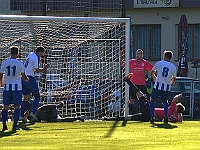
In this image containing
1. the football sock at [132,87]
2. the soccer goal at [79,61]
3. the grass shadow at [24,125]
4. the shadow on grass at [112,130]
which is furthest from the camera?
the soccer goal at [79,61]

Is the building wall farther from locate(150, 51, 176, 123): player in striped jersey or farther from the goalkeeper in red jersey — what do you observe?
locate(150, 51, 176, 123): player in striped jersey

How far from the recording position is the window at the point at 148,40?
32.7m

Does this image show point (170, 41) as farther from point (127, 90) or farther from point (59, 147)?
point (59, 147)

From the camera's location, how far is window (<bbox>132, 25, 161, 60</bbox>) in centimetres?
3266

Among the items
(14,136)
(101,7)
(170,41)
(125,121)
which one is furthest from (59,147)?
(170,41)

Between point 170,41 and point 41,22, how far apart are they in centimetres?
1639

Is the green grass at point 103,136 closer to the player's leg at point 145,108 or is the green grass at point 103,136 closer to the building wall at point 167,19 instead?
the player's leg at point 145,108

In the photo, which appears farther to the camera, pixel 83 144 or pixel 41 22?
pixel 41 22

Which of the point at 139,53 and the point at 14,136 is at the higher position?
the point at 139,53

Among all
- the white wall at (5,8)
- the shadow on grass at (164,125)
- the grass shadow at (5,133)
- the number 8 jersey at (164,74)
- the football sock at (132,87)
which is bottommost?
the shadow on grass at (164,125)

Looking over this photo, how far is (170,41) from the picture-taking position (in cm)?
3212

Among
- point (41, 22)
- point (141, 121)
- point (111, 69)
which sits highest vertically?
point (41, 22)

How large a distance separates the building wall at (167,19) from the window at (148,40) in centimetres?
48

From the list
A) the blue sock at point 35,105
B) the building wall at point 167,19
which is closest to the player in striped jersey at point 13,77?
the blue sock at point 35,105
